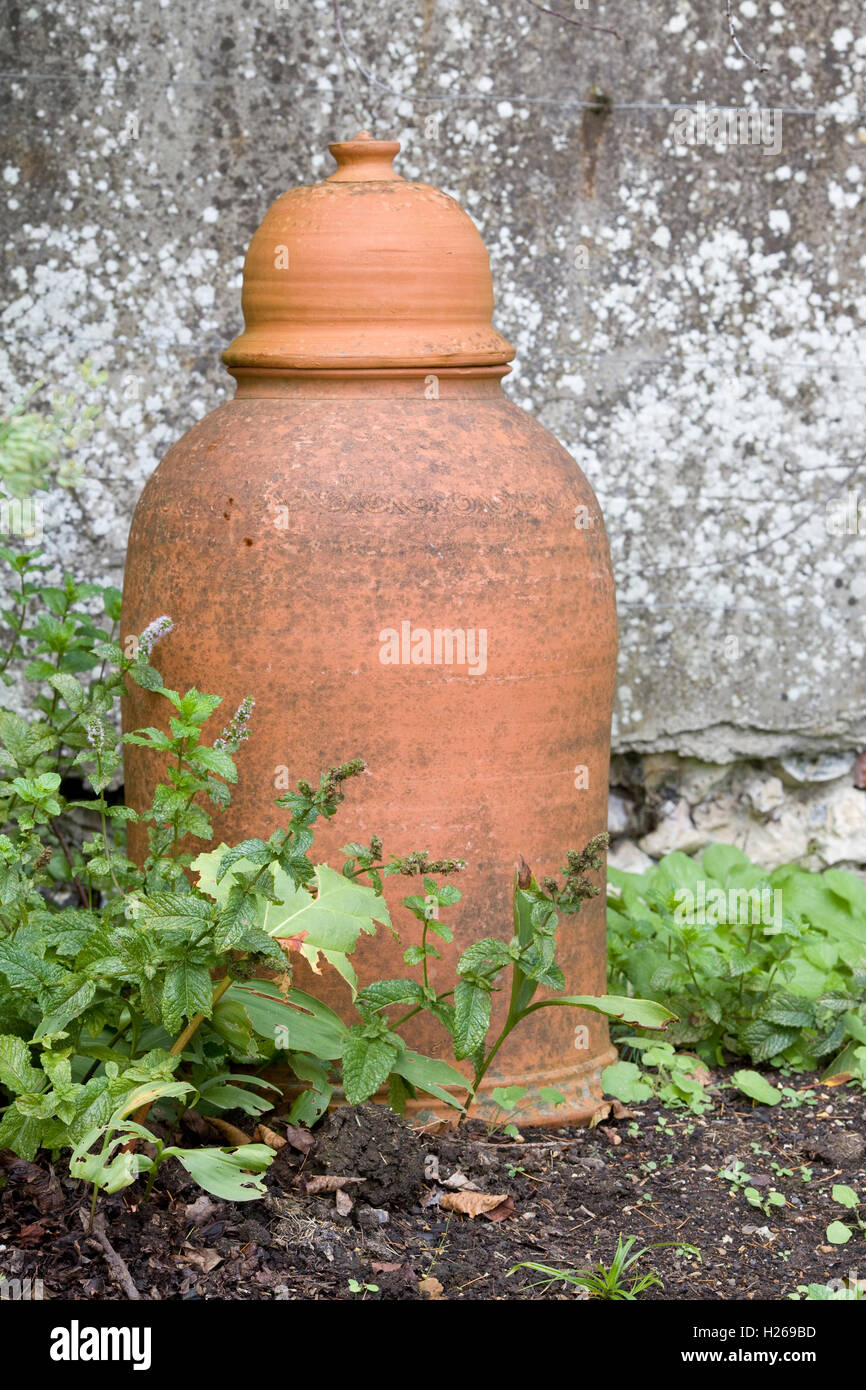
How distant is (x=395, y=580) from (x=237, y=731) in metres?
0.34

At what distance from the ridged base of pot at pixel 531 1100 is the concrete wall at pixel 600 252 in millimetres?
976

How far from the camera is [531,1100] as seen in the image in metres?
2.26

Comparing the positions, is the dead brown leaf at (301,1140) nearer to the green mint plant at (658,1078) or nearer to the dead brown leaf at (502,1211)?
the dead brown leaf at (502,1211)

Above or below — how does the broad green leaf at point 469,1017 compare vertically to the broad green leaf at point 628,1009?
above

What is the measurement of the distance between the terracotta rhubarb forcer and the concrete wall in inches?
26.6

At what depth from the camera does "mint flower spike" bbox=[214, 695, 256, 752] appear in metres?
1.92

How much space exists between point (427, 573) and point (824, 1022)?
1129mm

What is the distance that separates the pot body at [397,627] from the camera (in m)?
2.14

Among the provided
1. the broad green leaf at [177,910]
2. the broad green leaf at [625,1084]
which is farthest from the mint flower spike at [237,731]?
the broad green leaf at [625,1084]

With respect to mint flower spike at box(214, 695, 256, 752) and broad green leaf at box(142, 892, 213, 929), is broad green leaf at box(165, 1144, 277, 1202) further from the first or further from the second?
mint flower spike at box(214, 695, 256, 752)

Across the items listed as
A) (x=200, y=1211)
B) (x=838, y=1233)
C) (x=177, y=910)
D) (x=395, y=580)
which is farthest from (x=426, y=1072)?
(x=395, y=580)

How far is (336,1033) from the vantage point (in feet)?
6.57

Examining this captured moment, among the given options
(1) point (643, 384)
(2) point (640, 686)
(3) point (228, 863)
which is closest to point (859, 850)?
(2) point (640, 686)

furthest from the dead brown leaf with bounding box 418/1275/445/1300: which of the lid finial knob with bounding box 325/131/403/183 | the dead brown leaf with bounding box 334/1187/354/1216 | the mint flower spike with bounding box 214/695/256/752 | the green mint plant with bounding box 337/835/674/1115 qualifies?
the lid finial knob with bounding box 325/131/403/183
